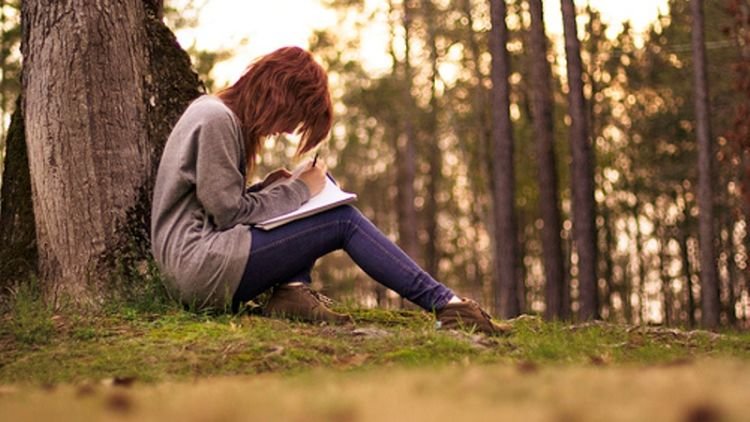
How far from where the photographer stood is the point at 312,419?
2.56 metres

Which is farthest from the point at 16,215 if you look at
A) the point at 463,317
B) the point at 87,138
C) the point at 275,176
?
the point at 463,317

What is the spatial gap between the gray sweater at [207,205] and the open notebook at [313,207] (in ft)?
0.15

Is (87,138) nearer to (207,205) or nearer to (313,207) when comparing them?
(207,205)

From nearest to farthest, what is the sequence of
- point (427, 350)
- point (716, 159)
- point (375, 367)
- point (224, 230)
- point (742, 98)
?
point (375, 367) < point (427, 350) < point (224, 230) < point (742, 98) < point (716, 159)

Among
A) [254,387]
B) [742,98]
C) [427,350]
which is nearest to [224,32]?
[742,98]

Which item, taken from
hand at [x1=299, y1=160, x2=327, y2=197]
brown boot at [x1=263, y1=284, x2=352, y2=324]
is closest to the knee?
hand at [x1=299, y1=160, x2=327, y2=197]

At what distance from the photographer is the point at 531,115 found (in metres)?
30.5

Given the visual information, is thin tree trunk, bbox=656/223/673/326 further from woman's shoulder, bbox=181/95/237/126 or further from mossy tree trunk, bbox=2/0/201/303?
woman's shoulder, bbox=181/95/237/126

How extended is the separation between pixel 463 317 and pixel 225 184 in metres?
1.44

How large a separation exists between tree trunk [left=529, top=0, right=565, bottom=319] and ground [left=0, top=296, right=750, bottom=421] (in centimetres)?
1159

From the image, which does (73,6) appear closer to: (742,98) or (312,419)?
(312,419)

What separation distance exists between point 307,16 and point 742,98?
1208 cm

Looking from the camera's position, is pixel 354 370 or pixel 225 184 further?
pixel 225 184

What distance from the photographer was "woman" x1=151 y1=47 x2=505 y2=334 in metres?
5.89
